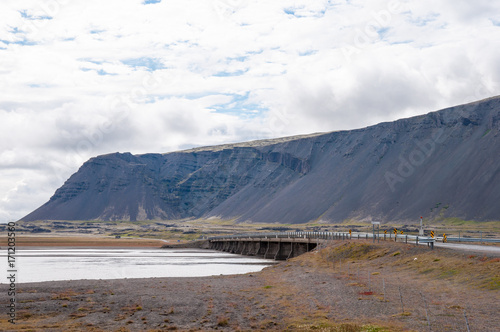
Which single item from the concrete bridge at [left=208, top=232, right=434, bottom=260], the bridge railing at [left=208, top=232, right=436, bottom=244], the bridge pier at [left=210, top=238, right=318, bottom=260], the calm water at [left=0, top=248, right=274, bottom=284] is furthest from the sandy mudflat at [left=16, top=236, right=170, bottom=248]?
the bridge railing at [left=208, top=232, right=436, bottom=244]

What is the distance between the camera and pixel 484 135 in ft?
654

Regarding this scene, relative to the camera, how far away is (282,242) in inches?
3593

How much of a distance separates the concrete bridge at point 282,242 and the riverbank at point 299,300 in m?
10.9

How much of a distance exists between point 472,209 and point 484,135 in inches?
1701

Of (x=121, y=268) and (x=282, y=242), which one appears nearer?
(x=121, y=268)

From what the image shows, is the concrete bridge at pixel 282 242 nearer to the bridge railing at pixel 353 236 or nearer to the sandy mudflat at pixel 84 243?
the bridge railing at pixel 353 236

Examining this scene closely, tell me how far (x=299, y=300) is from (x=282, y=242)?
196ft

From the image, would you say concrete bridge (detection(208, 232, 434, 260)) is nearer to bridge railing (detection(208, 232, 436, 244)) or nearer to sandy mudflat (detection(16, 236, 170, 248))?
bridge railing (detection(208, 232, 436, 244))

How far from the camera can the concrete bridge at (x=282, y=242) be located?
6956 cm

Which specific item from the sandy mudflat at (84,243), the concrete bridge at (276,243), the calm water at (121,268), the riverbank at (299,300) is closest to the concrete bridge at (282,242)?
the concrete bridge at (276,243)

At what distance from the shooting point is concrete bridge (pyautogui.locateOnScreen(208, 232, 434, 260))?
228ft

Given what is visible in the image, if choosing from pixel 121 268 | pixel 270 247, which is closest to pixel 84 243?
pixel 270 247

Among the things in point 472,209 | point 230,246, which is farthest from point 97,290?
point 472,209

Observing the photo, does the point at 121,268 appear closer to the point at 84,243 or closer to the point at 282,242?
the point at 282,242
